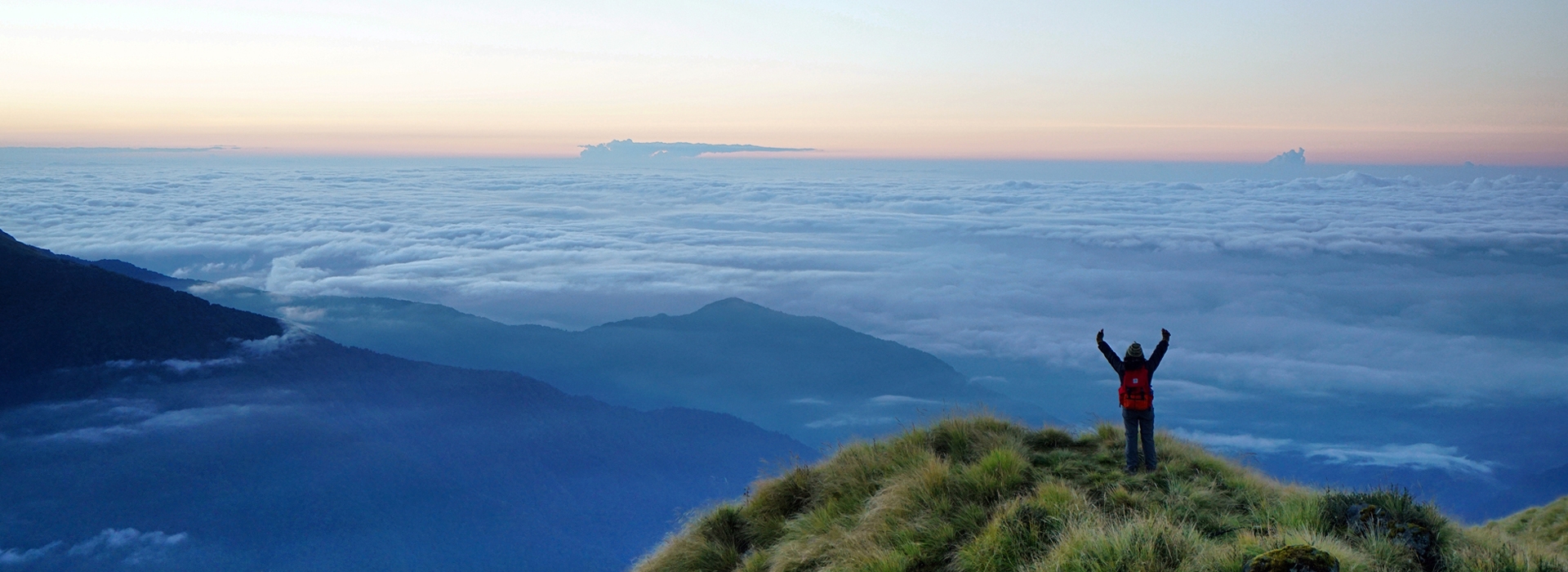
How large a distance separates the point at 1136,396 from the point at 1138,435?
0.63 m

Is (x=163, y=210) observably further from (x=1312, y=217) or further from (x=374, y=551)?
(x=1312, y=217)

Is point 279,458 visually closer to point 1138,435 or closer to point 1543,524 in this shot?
point 1138,435

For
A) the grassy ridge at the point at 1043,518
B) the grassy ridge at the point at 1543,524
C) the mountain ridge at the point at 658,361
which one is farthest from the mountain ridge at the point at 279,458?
the grassy ridge at the point at 1043,518

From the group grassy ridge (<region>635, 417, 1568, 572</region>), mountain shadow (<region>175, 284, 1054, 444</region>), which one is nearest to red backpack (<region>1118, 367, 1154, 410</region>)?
grassy ridge (<region>635, 417, 1568, 572</region>)

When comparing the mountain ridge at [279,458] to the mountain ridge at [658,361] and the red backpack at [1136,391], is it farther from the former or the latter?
the red backpack at [1136,391]

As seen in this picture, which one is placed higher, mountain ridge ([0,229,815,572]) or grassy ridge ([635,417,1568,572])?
grassy ridge ([635,417,1568,572])

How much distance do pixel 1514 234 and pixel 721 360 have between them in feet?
546

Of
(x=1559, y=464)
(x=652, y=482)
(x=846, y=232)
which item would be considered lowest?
(x=652, y=482)

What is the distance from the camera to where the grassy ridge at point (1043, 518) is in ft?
17.7

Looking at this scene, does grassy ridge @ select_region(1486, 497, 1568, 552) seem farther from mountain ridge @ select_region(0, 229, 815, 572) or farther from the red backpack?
mountain ridge @ select_region(0, 229, 815, 572)

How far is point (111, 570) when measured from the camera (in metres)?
88.9

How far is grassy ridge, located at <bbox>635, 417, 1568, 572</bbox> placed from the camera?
5.40 metres

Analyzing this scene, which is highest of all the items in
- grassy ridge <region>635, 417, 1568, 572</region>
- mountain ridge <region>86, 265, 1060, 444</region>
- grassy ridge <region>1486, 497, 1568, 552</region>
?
grassy ridge <region>635, 417, 1568, 572</region>

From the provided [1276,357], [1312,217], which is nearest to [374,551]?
[1276,357]
